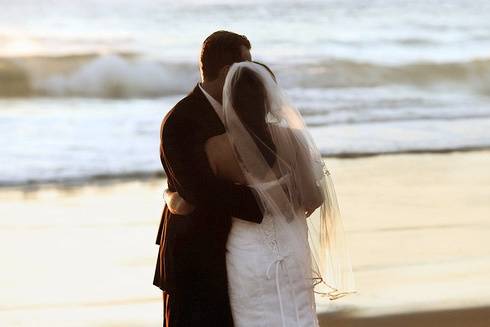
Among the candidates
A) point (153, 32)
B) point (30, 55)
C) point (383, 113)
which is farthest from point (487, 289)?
point (153, 32)

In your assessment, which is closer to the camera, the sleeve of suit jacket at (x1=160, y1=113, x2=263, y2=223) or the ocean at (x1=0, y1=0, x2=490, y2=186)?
the sleeve of suit jacket at (x1=160, y1=113, x2=263, y2=223)

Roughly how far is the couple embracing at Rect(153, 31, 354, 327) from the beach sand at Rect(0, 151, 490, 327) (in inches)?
86.2

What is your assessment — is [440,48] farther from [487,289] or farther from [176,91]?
[487,289]

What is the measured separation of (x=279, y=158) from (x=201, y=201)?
26cm

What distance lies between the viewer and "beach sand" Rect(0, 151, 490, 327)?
6004 mm

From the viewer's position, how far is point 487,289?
627 centimetres

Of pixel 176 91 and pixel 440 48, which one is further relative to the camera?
pixel 440 48

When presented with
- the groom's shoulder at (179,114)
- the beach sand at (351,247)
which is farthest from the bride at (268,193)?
the beach sand at (351,247)

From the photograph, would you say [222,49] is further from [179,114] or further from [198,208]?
[198,208]

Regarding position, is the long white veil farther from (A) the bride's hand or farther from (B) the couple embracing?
(A) the bride's hand

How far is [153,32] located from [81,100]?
11523 millimetres

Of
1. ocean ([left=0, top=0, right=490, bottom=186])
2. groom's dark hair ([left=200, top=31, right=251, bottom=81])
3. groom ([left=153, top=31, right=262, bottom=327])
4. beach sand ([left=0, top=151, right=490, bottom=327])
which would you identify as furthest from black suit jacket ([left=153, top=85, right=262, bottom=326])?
ocean ([left=0, top=0, right=490, bottom=186])

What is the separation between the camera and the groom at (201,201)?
351cm

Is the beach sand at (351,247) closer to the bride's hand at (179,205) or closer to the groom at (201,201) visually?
the groom at (201,201)
